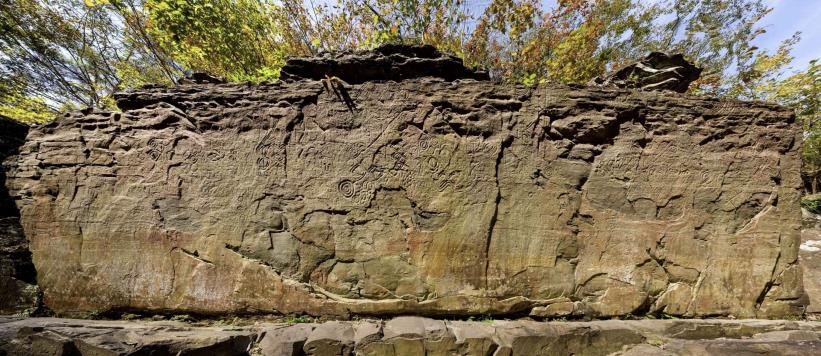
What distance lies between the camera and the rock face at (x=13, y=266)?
10.1 ft

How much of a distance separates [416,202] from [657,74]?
342 centimetres

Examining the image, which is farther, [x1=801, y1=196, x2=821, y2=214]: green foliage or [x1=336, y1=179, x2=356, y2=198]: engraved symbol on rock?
[x1=801, y1=196, x2=821, y2=214]: green foliage

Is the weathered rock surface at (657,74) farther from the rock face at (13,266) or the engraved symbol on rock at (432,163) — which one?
the rock face at (13,266)

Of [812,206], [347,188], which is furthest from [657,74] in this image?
[812,206]

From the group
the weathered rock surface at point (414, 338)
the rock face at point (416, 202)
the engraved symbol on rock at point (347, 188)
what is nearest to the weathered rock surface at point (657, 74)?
the rock face at point (416, 202)

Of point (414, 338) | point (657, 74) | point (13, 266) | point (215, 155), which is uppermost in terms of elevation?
point (657, 74)

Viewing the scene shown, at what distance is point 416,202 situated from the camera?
3188 mm

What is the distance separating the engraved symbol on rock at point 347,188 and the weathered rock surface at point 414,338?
3.67 feet

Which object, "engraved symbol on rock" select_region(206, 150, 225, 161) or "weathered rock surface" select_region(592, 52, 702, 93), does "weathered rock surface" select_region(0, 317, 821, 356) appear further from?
"weathered rock surface" select_region(592, 52, 702, 93)

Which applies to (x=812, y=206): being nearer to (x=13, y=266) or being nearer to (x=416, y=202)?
(x=416, y=202)

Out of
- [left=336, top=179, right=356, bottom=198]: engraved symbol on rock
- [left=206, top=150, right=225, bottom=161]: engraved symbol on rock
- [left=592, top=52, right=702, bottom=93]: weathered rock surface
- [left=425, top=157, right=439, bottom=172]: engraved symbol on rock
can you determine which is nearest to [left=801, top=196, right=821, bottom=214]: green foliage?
[left=592, top=52, right=702, bottom=93]: weathered rock surface

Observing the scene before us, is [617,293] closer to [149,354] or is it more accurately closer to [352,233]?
[352,233]

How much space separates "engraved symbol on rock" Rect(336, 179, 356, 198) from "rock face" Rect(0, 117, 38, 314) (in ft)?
9.45

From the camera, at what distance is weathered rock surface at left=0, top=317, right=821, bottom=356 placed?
8.39 ft
